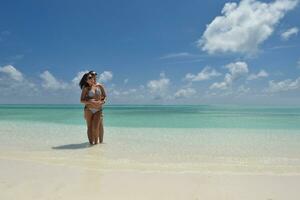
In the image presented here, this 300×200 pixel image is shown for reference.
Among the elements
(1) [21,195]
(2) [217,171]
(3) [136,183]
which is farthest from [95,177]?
(2) [217,171]

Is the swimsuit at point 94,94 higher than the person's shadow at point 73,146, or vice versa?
the swimsuit at point 94,94

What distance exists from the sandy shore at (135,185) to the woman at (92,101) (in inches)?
132

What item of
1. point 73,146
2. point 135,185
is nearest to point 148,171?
point 135,185

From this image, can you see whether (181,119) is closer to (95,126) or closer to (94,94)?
(95,126)

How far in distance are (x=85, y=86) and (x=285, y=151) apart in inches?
221

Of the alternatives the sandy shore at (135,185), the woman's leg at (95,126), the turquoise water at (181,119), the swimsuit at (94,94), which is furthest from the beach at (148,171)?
the turquoise water at (181,119)

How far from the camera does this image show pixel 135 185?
4.50 meters

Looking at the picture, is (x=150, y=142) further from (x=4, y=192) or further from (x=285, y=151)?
(x=4, y=192)

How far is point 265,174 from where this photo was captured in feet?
17.5

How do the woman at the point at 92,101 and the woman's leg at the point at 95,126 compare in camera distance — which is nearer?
the woman at the point at 92,101

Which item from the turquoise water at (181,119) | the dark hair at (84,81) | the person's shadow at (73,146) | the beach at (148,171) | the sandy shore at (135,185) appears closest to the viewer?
the sandy shore at (135,185)

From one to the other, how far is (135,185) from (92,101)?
4663 mm

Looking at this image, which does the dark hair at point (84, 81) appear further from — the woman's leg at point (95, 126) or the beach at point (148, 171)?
the beach at point (148, 171)

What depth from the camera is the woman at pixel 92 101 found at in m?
8.74
